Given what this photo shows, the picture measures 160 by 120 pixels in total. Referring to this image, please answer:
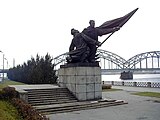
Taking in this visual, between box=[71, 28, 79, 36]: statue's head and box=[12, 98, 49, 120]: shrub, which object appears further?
box=[71, 28, 79, 36]: statue's head

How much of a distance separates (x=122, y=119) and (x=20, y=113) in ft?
17.5

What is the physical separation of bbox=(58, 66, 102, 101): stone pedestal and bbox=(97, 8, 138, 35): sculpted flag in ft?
11.3

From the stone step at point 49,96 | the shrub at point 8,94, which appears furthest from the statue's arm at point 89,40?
the shrub at point 8,94

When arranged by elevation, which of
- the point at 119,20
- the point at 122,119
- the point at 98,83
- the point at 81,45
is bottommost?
the point at 122,119

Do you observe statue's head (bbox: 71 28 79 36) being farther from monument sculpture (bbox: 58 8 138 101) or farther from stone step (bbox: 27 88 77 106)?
stone step (bbox: 27 88 77 106)

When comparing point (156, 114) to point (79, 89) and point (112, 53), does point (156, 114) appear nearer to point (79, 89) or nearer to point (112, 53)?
point (79, 89)

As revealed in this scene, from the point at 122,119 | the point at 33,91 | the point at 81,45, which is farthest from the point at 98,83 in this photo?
the point at 122,119

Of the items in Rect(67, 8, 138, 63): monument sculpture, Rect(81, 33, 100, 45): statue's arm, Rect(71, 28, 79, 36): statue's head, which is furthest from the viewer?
Rect(71, 28, 79, 36): statue's head

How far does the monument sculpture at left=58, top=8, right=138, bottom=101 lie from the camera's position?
2056cm

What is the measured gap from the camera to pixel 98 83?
2148 centimetres

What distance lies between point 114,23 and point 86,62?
4.27 metres

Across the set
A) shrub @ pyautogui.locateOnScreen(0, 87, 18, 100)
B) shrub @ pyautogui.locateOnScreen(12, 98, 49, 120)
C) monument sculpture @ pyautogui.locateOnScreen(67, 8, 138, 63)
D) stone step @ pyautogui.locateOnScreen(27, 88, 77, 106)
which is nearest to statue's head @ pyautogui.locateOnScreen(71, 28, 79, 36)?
monument sculpture @ pyautogui.locateOnScreen(67, 8, 138, 63)

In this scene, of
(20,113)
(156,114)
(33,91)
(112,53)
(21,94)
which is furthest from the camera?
(112,53)

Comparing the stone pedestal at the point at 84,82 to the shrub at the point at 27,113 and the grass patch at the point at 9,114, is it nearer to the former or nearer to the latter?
the shrub at the point at 27,113
